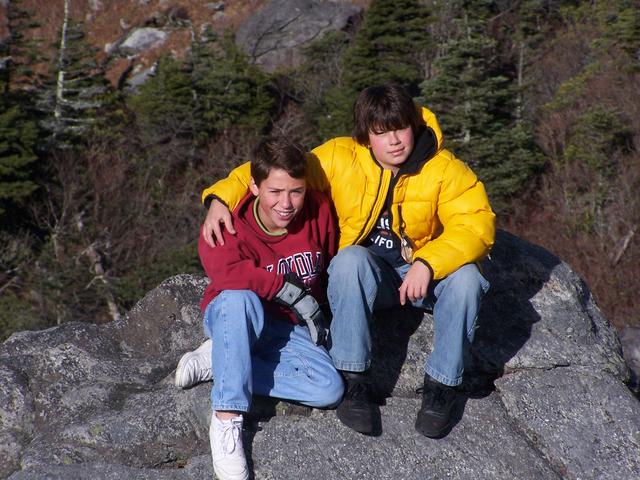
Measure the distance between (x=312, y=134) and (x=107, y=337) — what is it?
62.7 feet

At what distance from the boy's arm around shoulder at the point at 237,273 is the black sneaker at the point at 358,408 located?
1.77 feet

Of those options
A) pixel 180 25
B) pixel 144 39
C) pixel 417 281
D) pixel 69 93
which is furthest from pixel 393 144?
pixel 180 25

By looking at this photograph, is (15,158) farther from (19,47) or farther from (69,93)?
(19,47)

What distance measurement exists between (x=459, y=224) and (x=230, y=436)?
1.35 meters

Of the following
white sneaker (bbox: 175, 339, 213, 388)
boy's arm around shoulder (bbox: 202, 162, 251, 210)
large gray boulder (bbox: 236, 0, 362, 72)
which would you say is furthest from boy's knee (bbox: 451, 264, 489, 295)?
large gray boulder (bbox: 236, 0, 362, 72)

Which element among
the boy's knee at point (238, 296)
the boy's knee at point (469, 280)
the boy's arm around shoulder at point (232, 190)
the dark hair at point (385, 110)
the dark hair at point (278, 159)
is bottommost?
the boy's knee at point (238, 296)

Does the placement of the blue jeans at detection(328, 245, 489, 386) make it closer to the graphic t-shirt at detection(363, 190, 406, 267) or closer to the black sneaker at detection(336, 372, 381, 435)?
the black sneaker at detection(336, 372, 381, 435)

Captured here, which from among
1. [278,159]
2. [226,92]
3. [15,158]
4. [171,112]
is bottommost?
[15,158]

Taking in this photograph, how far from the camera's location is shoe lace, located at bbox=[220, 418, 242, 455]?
121 inches

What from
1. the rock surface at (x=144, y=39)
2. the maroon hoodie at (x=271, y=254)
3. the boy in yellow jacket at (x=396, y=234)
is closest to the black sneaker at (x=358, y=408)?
the boy in yellow jacket at (x=396, y=234)

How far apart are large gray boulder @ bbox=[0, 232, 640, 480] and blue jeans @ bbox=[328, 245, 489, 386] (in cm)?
32

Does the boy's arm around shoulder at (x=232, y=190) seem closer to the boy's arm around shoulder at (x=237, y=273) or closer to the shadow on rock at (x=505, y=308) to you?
the boy's arm around shoulder at (x=237, y=273)

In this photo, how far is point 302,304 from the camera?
10.8 feet

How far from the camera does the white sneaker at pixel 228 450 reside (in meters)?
3.05
